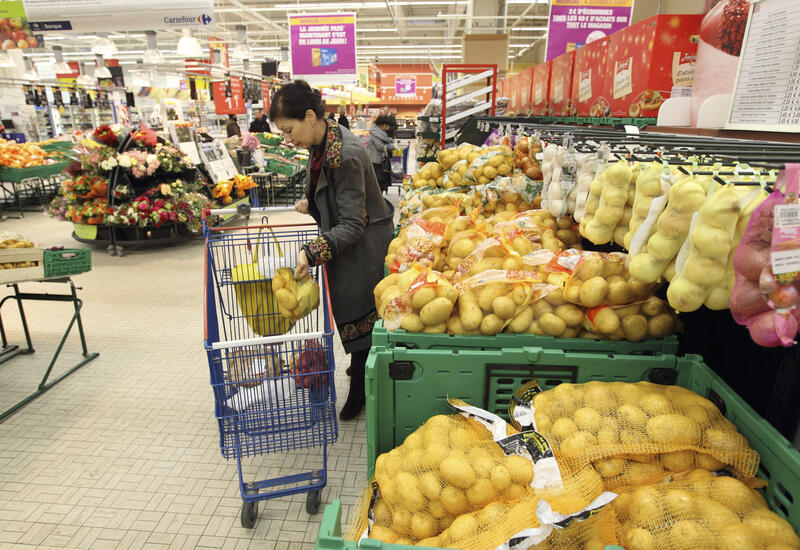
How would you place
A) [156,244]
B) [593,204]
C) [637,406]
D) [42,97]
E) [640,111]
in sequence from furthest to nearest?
1. [42,97]
2. [156,244]
3. [640,111]
4. [593,204]
5. [637,406]

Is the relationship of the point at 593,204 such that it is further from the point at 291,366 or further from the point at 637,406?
the point at 291,366

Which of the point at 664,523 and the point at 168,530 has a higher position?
the point at 664,523

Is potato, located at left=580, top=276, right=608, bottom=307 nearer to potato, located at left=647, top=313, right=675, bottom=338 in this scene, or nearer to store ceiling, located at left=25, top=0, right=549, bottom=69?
potato, located at left=647, top=313, right=675, bottom=338

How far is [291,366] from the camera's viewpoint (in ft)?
6.77

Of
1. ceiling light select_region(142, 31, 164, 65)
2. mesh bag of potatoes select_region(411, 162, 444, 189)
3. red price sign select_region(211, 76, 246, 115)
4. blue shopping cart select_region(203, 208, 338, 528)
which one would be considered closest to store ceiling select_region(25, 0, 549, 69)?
red price sign select_region(211, 76, 246, 115)

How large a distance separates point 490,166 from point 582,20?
3.82 meters

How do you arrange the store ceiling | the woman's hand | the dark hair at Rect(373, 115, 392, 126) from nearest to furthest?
the woman's hand
the dark hair at Rect(373, 115, 392, 126)
the store ceiling

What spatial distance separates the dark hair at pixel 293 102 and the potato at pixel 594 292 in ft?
4.92

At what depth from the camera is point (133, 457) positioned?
104 inches

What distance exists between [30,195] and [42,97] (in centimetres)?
310

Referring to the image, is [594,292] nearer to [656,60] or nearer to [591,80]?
[656,60]

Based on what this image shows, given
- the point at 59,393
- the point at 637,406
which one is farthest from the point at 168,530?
the point at 637,406

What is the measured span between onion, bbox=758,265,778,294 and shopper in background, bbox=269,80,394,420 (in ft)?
5.67

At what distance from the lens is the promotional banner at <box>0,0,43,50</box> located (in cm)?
681
